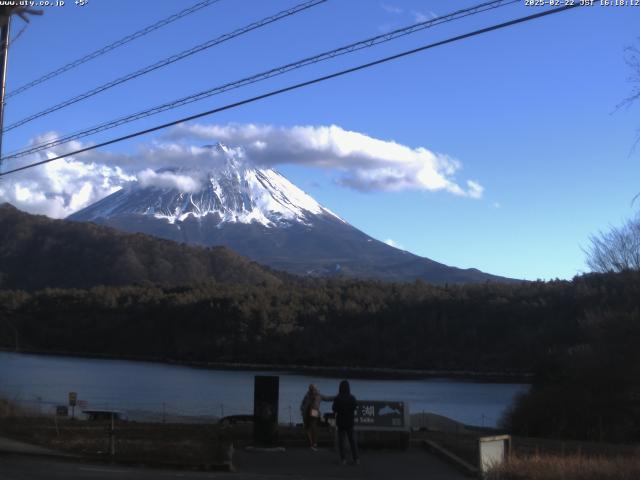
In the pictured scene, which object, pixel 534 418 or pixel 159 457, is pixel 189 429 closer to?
pixel 159 457

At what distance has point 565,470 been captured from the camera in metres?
14.1

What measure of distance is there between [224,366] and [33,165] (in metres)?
99.1

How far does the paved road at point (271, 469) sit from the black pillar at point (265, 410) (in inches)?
17.5

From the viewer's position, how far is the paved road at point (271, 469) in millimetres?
14414

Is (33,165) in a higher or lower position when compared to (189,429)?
higher

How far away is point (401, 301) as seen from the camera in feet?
430

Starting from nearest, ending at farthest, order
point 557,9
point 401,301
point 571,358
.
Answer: point 557,9
point 571,358
point 401,301

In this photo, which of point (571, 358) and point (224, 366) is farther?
point (224, 366)

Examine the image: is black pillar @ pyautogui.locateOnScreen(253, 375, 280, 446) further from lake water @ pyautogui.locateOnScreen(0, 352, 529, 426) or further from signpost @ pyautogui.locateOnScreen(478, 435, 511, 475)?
lake water @ pyautogui.locateOnScreen(0, 352, 529, 426)

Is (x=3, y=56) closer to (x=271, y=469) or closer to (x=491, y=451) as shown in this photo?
(x=271, y=469)

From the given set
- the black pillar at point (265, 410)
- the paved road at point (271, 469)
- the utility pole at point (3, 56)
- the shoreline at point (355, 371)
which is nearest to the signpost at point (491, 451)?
the paved road at point (271, 469)

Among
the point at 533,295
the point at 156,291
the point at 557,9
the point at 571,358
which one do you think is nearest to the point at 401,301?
the point at 533,295

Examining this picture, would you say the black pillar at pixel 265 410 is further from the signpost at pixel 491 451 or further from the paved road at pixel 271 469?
the signpost at pixel 491 451

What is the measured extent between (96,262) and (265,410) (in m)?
171
